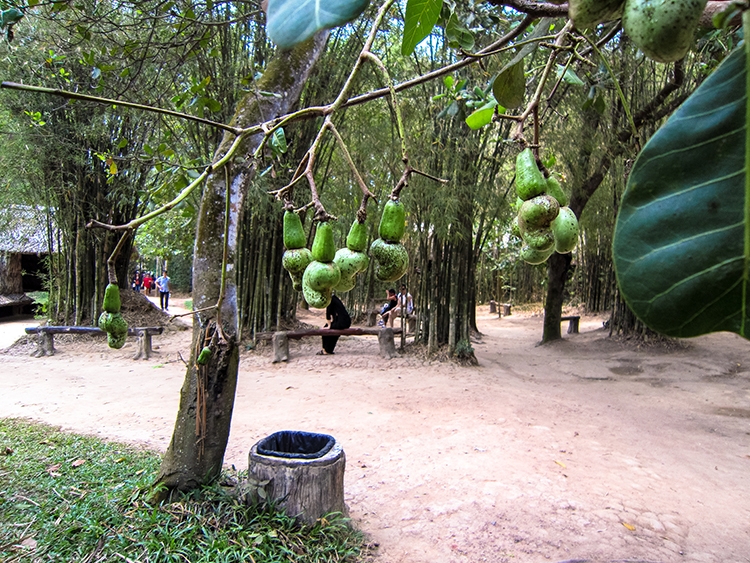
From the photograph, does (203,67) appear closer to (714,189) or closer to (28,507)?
(28,507)

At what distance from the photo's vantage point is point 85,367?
22.3ft

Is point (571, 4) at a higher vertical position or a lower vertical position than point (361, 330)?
higher

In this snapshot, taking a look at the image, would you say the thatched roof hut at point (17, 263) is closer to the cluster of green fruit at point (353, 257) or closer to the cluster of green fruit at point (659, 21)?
the cluster of green fruit at point (353, 257)

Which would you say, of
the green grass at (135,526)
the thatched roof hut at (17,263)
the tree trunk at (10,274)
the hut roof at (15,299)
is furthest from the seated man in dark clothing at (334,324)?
the tree trunk at (10,274)

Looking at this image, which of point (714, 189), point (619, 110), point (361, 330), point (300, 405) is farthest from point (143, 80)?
point (619, 110)

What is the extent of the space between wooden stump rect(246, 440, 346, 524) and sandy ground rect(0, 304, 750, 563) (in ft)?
1.10

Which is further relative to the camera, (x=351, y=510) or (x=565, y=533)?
(x=351, y=510)

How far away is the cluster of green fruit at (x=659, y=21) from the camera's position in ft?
1.17

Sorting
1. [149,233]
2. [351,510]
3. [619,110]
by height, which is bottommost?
[351,510]

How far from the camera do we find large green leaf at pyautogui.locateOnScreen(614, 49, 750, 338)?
276 millimetres

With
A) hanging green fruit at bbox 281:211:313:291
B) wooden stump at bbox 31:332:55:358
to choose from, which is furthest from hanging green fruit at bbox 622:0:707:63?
wooden stump at bbox 31:332:55:358

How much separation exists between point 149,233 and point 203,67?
1002 centimetres

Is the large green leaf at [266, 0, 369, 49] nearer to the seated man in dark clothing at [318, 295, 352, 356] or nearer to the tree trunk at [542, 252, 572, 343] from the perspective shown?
the seated man in dark clothing at [318, 295, 352, 356]

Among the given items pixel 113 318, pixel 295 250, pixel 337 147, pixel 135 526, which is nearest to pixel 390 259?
pixel 295 250
